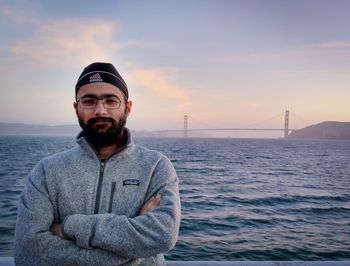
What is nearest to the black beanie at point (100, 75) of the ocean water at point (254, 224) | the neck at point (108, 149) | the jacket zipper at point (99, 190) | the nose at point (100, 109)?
the nose at point (100, 109)

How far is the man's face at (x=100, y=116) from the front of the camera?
204 centimetres

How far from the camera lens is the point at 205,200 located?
13055mm

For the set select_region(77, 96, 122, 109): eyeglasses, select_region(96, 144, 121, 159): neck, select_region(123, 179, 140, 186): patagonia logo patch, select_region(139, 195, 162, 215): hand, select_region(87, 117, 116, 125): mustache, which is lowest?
select_region(139, 195, 162, 215): hand

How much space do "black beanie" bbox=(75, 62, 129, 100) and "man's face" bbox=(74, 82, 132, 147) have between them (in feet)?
0.09

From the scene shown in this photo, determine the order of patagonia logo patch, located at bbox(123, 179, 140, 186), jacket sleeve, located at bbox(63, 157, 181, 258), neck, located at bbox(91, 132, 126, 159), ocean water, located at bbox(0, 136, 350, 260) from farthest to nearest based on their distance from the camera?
ocean water, located at bbox(0, 136, 350, 260) < neck, located at bbox(91, 132, 126, 159) < patagonia logo patch, located at bbox(123, 179, 140, 186) < jacket sleeve, located at bbox(63, 157, 181, 258)

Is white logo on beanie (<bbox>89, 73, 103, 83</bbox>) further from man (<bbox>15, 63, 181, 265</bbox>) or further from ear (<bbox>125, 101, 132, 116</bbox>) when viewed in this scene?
ear (<bbox>125, 101, 132, 116</bbox>)

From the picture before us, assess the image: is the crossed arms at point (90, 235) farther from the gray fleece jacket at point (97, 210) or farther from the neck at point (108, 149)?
the neck at point (108, 149)

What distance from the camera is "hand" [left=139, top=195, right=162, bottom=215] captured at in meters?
1.92

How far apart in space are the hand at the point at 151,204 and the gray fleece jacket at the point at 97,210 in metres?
0.03

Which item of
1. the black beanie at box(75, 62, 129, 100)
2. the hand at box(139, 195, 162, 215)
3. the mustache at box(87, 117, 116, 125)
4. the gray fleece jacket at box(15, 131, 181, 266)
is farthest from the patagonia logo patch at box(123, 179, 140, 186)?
the black beanie at box(75, 62, 129, 100)

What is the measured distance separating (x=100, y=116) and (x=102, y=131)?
10 cm

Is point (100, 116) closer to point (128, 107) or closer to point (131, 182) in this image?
point (128, 107)

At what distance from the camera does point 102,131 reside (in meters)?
2.05

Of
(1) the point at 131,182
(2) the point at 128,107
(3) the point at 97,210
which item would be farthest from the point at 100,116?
(3) the point at 97,210
